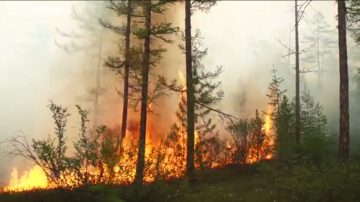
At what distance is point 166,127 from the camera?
33094mm

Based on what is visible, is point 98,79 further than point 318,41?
No

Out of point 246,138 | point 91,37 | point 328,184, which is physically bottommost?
point 328,184

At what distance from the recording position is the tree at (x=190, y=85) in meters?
17.8

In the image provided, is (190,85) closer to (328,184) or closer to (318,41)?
(328,184)

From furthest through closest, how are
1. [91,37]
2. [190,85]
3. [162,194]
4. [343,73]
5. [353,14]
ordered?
1. [91,37]
2. [190,85]
3. [353,14]
4. [343,73]
5. [162,194]

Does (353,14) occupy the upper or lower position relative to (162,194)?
upper

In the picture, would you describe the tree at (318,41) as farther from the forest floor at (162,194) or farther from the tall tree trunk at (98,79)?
the forest floor at (162,194)

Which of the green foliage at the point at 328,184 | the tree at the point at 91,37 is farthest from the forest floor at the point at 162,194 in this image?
the tree at the point at 91,37

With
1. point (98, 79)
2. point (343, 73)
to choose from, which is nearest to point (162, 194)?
point (343, 73)

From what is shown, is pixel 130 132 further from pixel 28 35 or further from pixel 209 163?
pixel 28 35

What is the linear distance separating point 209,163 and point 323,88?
37642 mm

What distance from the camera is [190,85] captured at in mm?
17922

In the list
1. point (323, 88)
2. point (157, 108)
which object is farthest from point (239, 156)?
point (323, 88)

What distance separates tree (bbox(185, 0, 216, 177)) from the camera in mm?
17750
